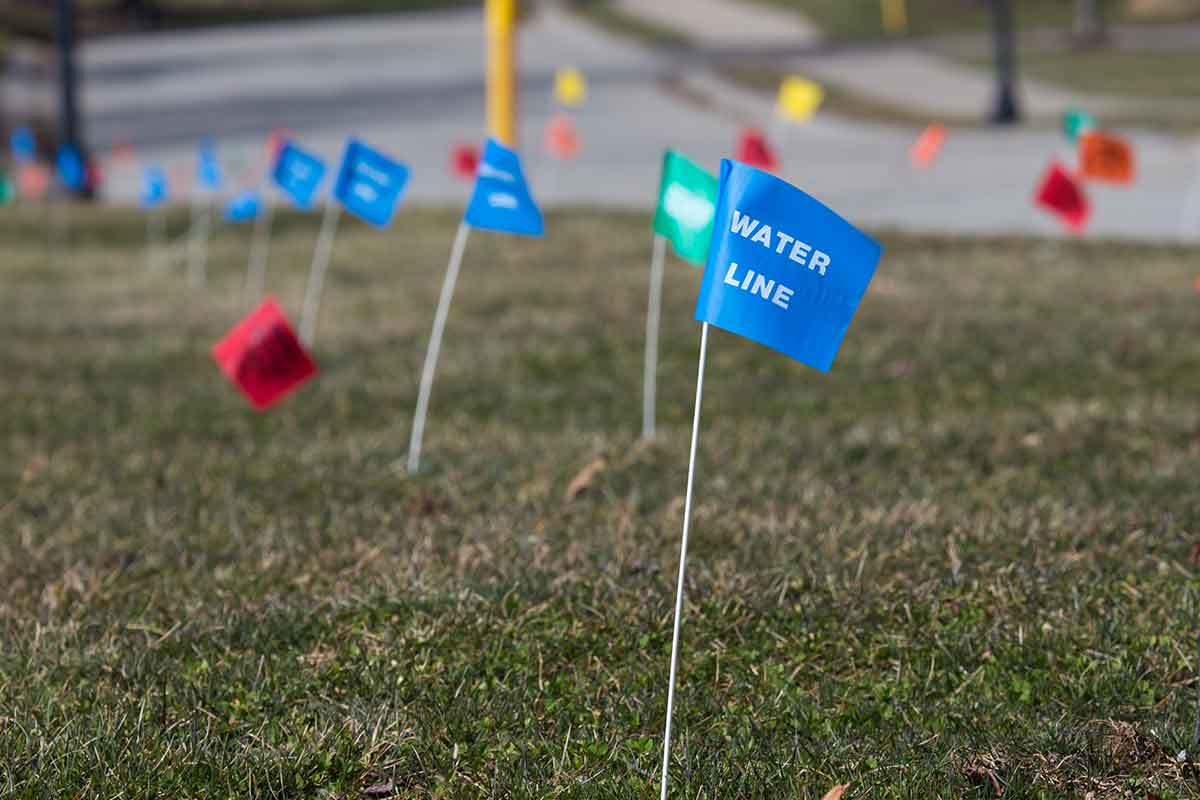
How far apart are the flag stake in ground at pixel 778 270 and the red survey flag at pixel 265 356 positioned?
2.72 m

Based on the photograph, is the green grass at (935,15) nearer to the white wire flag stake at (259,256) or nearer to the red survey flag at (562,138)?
the red survey flag at (562,138)

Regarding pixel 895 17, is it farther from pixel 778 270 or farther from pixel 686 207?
pixel 778 270

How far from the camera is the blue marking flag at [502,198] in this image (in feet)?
17.0

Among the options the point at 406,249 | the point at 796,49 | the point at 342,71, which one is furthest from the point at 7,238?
the point at 796,49

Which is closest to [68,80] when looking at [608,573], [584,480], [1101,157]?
[1101,157]

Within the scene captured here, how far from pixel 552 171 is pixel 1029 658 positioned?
16.0m

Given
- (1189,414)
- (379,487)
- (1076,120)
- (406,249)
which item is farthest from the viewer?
(406,249)

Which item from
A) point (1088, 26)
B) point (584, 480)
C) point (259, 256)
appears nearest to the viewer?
point (584, 480)

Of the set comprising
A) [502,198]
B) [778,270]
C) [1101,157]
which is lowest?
[1101,157]

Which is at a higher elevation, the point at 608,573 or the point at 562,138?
the point at 608,573

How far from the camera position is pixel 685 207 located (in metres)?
4.83

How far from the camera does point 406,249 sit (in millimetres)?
12867

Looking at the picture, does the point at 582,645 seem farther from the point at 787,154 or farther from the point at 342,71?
the point at 342,71

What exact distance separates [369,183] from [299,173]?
128 cm
